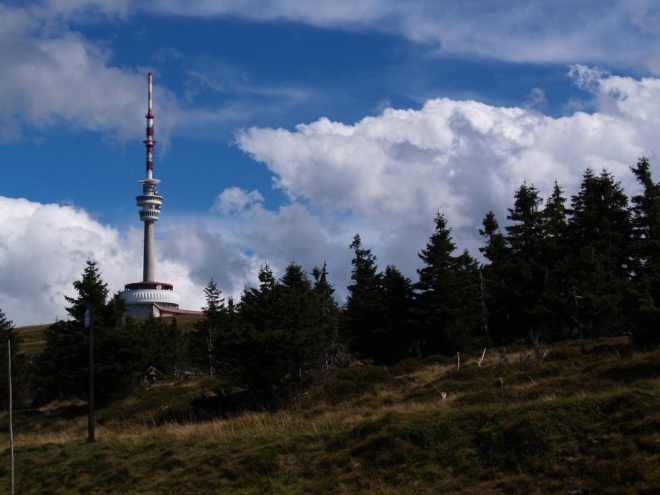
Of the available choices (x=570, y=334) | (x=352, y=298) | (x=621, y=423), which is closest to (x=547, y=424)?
(x=621, y=423)

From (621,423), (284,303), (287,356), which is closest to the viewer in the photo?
(621,423)

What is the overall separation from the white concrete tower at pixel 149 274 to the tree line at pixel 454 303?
105 m

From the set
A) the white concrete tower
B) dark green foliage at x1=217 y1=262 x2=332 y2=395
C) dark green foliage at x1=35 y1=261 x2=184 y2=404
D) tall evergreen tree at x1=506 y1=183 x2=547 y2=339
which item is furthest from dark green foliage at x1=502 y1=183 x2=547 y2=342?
the white concrete tower

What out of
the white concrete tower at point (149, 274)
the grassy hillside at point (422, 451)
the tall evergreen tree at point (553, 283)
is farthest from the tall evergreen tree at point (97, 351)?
the white concrete tower at point (149, 274)

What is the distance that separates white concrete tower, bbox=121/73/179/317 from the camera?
155 m

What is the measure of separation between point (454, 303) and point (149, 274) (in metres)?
129

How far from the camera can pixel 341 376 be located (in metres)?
33.7

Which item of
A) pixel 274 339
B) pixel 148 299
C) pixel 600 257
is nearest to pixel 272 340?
pixel 274 339

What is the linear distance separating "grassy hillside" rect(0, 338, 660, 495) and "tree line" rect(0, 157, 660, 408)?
44.8 feet

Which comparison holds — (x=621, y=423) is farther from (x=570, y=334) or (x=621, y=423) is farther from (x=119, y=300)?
(x=119, y=300)

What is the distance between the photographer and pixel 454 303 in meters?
43.1

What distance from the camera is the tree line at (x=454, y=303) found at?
3653 centimetres

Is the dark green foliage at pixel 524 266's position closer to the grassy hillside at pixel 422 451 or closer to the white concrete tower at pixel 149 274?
the grassy hillside at pixel 422 451

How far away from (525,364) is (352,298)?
25356 millimetres
